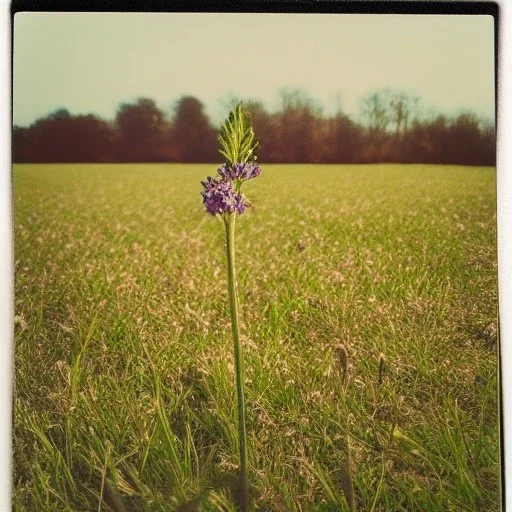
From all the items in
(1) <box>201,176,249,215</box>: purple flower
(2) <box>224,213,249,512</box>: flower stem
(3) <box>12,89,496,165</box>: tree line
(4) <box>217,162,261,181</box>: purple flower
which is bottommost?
(2) <box>224,213,249,512</box>: flower stem

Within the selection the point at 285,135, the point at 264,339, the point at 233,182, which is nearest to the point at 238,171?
the point at 233,182

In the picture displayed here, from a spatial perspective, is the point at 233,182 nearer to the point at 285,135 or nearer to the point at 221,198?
the point at 221,198

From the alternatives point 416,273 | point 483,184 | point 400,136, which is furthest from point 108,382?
point 483,184

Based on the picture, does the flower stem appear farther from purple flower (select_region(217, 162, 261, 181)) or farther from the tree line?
the tree line

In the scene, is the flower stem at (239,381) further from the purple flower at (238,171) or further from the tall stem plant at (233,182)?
the purple flower at (238,171)

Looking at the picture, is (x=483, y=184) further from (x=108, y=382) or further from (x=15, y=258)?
(x=15, y=258)

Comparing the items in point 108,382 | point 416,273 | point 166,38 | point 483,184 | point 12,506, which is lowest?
point 12,506

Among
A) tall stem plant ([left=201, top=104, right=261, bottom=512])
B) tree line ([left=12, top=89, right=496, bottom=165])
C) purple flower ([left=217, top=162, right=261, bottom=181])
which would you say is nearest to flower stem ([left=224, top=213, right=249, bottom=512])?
tall stem plant ([left=201, top=104, right=261, bottom=512])
